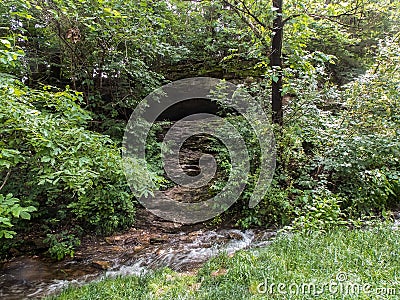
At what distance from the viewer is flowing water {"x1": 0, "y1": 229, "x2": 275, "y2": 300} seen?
344cm

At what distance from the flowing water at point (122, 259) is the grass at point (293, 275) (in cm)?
50

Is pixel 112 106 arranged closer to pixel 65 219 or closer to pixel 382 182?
pixel 65 219

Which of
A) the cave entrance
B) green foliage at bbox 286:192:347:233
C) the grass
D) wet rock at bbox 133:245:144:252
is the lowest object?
wet rock at bbox 133:245:144:252

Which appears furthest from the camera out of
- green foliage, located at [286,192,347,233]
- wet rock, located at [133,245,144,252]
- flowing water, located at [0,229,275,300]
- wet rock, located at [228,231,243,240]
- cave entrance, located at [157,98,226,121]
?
cave entrance, located at [157,98,226,121]

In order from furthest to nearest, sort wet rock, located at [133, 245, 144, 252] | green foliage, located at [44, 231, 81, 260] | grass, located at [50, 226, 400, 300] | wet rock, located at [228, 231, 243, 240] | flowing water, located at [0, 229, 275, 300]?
1. wet rock, located at [228, 231, 243, 240]
2. wet rock, located at [133, 245, 144, 252]
3. green foliage, located at [44, 231, 81, 260]
4. flowing water, located at [0, 229, 275, 300]
5. grass, located at [50, 226, 400, 300]

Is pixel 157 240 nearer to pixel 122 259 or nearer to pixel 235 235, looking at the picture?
pixel 122 259

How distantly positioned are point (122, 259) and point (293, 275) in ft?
8.50

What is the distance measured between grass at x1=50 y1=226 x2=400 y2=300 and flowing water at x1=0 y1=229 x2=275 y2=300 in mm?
496

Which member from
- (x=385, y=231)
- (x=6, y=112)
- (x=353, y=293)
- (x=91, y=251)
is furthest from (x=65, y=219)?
(x=385, y=231)

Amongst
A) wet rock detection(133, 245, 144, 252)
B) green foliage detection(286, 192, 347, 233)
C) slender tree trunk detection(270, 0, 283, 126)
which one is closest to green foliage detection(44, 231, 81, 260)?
wet rock detection(133, 245, 144, 252)

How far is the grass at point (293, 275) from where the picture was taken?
2162 millimetres

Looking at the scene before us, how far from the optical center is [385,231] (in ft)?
11.0

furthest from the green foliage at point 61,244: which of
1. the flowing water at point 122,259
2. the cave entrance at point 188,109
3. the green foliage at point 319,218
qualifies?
the cave entrance at point 188,109

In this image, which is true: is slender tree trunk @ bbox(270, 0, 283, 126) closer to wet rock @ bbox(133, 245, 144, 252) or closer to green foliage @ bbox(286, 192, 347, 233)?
green foliage @ bbox(286, 192, 347, 233)
